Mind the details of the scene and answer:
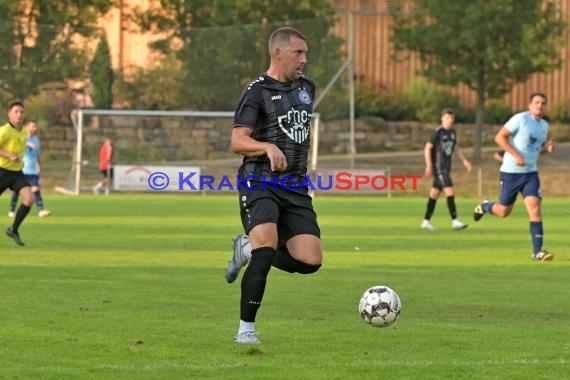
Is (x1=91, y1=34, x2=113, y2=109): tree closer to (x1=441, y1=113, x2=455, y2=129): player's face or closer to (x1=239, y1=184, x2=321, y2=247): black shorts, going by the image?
(x1=441, y1=113, x2=455, y2=129): player's face

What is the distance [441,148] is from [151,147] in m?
19.8

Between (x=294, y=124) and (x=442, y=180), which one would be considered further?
(x=442, y=180)

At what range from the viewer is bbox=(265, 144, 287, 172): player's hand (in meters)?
8.97

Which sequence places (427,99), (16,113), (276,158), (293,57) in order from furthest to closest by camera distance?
(427,99)
(16,113)
(293,57)
(276,158)

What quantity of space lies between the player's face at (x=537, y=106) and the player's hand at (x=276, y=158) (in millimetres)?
8462

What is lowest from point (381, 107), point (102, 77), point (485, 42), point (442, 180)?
point (442, 180)

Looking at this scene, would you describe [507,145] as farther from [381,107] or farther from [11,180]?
[381,107]

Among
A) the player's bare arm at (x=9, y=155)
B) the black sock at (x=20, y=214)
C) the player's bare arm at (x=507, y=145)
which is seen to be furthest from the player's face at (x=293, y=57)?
the black sock at (x=20, y=214)

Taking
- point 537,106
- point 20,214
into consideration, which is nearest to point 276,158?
point 537,106

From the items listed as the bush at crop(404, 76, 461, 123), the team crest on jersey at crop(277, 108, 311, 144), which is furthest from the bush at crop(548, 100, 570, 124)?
the team crest on jersey at crop(277, 108, 311, 144)

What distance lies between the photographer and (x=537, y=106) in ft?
55.6

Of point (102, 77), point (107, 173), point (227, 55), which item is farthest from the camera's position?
point (102, 77)

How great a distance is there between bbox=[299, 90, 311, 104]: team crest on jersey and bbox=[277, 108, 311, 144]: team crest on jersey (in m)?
0.09

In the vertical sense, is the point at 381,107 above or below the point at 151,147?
above
